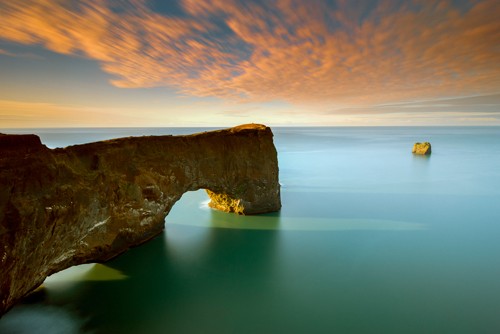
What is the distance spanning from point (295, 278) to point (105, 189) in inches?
269

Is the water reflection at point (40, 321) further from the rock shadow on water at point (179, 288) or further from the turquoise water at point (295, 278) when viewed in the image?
the rock shadow on water at point (179, 288)

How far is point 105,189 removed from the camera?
27.2 feet

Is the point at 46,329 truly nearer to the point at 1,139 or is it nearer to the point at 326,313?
the point at 1,139

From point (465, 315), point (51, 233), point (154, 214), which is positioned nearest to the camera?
point (51, 233)

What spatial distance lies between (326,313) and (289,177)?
17662mm

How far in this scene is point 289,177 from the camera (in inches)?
955

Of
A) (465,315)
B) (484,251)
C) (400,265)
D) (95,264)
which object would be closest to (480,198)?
(484,251)

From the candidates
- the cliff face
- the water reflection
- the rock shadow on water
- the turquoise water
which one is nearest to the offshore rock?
the turquoise water

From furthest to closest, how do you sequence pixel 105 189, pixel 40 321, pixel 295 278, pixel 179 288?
pixel 295 278
pixel 105 189
pixel 179 288
pixel 40 321

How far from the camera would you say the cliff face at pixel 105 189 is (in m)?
5.40

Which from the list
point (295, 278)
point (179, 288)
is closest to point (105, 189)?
point (179, 288)

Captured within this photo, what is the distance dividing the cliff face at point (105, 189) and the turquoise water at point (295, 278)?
1041 mm

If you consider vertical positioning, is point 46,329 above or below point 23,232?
below

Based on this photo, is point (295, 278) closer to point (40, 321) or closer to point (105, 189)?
point (105, 189)
